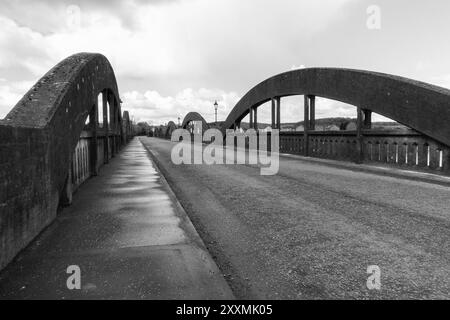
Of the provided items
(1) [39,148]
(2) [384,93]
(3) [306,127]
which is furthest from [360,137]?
(1) [39,148]

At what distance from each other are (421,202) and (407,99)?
6313 mm

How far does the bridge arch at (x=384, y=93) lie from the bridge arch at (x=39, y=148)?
32.7 ft

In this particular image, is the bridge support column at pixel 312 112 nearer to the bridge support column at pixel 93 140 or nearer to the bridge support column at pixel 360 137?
the bridge support column at pixel 360 137

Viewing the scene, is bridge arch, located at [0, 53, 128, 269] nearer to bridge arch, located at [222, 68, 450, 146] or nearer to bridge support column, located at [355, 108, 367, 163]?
bridge arch, located at [222, 68, 450, 146]

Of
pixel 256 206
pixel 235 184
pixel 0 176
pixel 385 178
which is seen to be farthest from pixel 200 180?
pixel 0 176

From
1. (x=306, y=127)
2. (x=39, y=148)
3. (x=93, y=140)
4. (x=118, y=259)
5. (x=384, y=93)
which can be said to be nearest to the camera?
(x=118, y=259)

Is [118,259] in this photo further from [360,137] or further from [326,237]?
[360,137]

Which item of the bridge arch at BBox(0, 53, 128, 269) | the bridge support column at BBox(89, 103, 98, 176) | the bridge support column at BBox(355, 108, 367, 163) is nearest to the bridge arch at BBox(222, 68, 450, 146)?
the bridge support column at BBox(355, 108, 367, 163)

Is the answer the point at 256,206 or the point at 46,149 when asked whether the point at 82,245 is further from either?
the point at 256,206

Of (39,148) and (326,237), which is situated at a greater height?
(39,148)

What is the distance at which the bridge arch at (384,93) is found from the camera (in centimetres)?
1039

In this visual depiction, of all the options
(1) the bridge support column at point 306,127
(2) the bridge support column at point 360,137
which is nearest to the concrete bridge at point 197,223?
(2) the bridge support column at point 360,137

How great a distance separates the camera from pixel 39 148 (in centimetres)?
450

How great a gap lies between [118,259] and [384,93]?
40.1 feet
